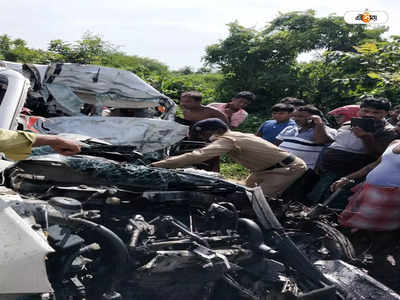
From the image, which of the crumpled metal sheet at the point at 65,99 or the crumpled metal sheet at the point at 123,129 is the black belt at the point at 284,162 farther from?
the crumpled metal sheet at the point at 65,99

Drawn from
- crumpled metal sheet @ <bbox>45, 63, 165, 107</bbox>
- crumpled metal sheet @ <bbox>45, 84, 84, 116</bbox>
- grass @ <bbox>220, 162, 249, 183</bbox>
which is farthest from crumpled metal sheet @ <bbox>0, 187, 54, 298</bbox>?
grass @ <bbox>220, 162, 249, 183</bbox>

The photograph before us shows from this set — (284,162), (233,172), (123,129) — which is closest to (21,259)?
(123,129)

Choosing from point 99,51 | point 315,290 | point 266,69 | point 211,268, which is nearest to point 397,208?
point 315,290

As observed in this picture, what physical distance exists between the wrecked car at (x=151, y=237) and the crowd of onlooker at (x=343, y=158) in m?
0.71

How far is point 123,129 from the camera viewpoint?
4.68m

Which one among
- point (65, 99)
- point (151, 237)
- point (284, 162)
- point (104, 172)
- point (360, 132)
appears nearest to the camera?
point (151, 237)

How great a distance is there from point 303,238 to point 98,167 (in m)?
1.72

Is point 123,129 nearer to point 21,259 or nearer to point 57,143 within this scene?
point 57,143

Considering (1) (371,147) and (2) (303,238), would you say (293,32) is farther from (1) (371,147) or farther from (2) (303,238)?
(2) (303,238)

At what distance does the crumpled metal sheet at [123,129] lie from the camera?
442 cm

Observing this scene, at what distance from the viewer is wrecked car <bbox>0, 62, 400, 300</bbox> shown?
89.0 inches

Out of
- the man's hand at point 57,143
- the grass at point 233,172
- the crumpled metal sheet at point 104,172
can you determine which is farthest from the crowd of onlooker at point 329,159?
the grass at point 233,172

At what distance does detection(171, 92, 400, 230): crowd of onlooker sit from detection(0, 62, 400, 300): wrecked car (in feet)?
2.33

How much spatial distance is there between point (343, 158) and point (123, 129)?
2.31 metres
